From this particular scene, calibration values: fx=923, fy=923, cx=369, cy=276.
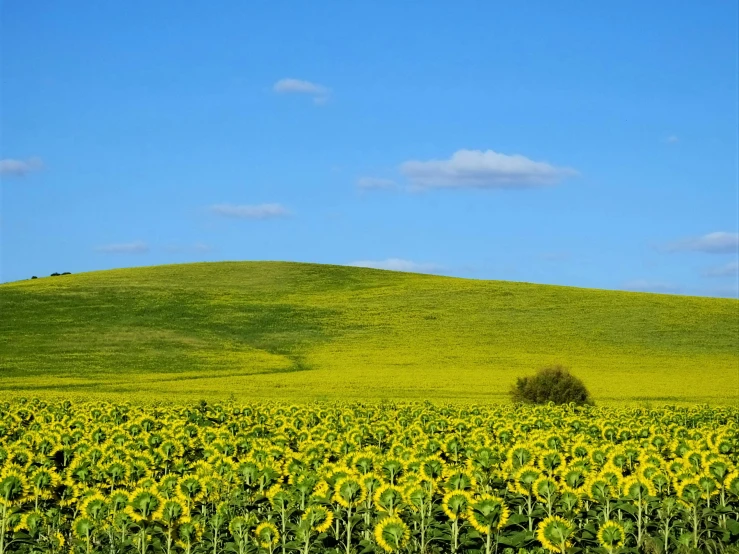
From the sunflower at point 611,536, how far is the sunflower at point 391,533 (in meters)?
1.85

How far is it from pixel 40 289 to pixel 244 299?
636 inches

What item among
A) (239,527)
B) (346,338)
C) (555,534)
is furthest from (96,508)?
(346,338)

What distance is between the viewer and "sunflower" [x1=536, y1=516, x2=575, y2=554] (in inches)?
326

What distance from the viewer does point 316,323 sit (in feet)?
205

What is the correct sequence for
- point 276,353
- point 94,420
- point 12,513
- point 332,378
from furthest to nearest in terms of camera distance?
1. point 276,353
2. point 332,378
3. point 94,420
4. point 12,513

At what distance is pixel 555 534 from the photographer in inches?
326

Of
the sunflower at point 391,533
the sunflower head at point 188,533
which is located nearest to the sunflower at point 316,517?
the sunflower at point 391,533

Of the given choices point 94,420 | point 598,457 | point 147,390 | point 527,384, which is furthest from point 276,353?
point 598,457

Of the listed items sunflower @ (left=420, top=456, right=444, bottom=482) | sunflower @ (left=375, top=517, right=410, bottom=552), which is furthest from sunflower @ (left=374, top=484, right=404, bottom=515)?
sunflower @ (left=420, top=456, right=444, bottom=482)

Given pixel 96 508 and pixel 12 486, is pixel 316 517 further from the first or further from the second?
pixel 12 486

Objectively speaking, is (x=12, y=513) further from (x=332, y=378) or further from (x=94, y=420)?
(x=332, y=378)

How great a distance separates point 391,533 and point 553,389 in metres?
24.8

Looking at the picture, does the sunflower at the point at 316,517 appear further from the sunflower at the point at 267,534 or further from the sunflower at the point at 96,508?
the sunflower at the point at 96,508

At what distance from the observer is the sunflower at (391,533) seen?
8047mm
